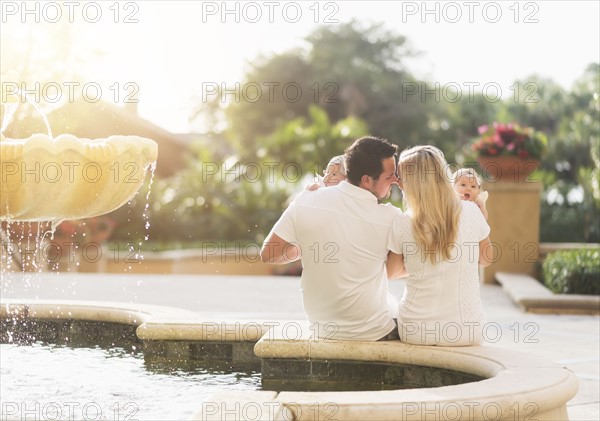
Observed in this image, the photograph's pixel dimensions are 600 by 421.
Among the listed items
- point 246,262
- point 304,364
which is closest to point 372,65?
point 246,262

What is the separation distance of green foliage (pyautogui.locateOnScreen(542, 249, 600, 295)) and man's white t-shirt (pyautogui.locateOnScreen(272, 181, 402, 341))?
26.8 feet

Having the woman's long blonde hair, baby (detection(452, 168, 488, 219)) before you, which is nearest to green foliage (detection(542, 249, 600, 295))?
baby (detection(452, 168, 488, 219))

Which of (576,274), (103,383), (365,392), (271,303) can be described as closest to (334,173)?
(103,383)

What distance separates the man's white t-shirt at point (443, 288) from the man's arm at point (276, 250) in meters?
0.51

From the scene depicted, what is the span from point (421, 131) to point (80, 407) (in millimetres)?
37660

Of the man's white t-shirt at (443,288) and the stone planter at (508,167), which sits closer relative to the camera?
the man's white t-shirt at (443,288)

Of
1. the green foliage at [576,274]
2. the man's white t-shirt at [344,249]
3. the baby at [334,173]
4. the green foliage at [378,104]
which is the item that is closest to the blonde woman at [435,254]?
the man's white t-shirt at [344,249]

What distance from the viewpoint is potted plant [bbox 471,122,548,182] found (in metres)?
14.8

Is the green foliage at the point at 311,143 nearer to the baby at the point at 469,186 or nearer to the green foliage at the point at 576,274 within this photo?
the green foliage at the point at 576,274

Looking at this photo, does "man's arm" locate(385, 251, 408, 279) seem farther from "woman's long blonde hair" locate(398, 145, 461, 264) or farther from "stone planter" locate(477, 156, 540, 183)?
"stone planter" locate(477, 156, 540, 183)

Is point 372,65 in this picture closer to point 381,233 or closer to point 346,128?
point 346,128

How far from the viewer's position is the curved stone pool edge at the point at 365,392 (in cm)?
354

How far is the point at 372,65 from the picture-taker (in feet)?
142

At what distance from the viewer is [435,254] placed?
4738 mm
